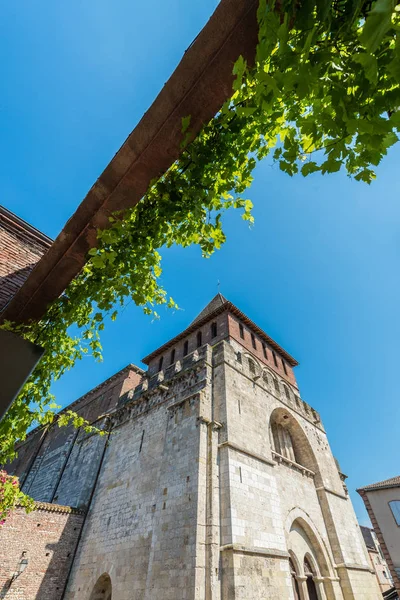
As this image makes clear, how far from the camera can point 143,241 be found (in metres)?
3.59

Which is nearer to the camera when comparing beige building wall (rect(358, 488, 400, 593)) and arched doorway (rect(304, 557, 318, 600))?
arched doorway (rect(304, 557, 318, 600))

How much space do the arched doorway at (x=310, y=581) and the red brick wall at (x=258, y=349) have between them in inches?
348

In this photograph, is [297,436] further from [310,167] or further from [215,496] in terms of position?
[310,167]

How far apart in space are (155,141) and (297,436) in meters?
16.1

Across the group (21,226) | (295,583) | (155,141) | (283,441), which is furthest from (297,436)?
(155,141)

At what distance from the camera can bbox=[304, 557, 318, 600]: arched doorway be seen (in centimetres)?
1095

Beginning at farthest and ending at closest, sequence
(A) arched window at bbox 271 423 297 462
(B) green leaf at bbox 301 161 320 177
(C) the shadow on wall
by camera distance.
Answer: (A) arched window at bbox 271 423 297 462
(C) the shadow on wall
(B) green leaf at bbox 301 161 320 177

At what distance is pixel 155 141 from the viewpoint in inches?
102

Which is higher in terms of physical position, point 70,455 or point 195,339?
point 195,339

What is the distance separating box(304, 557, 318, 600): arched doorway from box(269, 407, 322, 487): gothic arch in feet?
12.5

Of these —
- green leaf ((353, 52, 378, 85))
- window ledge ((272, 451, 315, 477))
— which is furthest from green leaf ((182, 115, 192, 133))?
window ledge ((272, 451, 315, 477))

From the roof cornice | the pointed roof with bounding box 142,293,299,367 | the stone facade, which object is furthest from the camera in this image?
the pointed roof with bounding box 142,293,299,367

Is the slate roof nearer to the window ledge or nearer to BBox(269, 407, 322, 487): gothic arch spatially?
BBox(269, 407, 322, 487): gothic arch

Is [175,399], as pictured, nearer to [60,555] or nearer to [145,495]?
[145,495]
